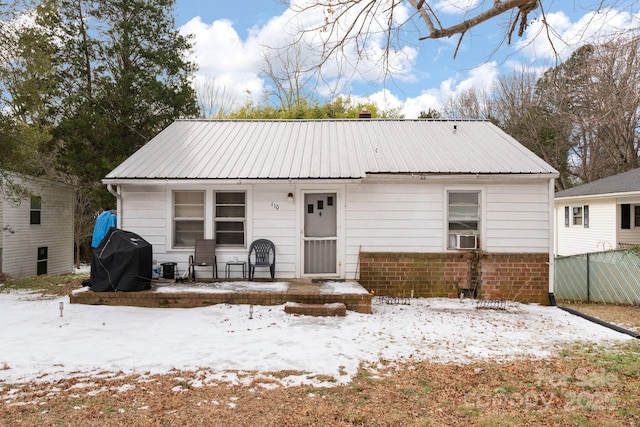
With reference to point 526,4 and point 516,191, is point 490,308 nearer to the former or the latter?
point 516,191

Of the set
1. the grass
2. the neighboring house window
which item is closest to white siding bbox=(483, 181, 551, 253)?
the grass

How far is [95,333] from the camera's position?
613 centimetres

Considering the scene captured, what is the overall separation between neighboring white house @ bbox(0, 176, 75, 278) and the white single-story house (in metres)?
7.45

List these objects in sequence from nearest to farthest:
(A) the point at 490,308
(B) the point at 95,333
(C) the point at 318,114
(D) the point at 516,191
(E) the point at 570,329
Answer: (B) the point at 95,333 → (E) the point at 570,329 → (A) the point at 490,308 → (D) the point at 516,191 → (C) the point at 318,114

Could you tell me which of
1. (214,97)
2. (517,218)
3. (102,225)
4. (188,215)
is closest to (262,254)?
(188,215)

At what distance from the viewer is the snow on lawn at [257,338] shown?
4938 millimetres

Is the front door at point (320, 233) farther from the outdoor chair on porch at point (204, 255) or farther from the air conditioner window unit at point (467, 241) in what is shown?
the air conditioner window unit at point (467, 241)

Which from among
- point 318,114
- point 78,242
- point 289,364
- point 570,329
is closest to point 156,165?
point 289,364

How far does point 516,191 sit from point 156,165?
8053 millimetres

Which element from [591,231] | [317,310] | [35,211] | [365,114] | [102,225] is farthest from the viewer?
[591,231]

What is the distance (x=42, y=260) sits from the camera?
1648 centimetres

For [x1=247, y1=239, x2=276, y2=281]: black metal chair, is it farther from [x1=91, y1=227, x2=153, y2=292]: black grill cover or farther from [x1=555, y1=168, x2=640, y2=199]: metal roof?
[x1=555, y1=168, x2=640, y2=199]: metal roof

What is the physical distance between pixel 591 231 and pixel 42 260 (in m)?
22.1

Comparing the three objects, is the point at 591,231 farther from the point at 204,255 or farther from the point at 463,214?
the point at 204,255
